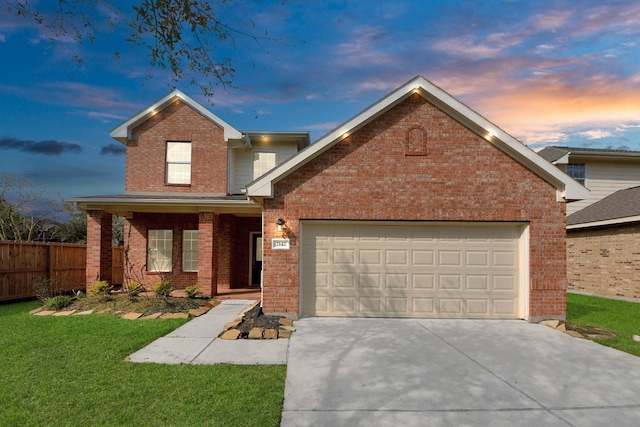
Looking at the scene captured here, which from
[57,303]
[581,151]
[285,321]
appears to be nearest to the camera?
[285,321]

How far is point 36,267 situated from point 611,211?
22.3m

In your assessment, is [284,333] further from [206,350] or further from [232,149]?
[232,149]

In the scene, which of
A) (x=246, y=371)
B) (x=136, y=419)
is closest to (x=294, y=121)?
(x=246, y=371)

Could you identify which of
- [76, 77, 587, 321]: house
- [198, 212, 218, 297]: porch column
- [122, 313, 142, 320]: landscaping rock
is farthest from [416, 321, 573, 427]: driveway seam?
[198, 212, 218, 297]: porch column

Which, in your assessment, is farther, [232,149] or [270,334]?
[232,149]

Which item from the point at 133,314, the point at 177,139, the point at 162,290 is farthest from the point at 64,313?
the point at 177,139

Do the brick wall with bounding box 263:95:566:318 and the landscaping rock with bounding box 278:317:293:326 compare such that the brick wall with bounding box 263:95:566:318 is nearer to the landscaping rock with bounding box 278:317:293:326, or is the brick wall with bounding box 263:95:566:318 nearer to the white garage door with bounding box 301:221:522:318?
the white garage door with bounding box 301:221:522:318

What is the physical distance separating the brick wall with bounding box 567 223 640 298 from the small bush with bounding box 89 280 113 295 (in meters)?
18.4

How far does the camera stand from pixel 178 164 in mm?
15297

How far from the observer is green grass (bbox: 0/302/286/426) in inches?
167

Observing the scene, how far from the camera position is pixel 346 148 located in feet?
32.2

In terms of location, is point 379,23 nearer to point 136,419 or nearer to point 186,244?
point 136,419

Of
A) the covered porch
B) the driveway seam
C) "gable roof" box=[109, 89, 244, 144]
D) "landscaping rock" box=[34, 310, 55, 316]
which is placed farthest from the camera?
"gable roof" box=[109, 89, 244, 144]

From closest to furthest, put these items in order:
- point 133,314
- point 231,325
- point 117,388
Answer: point 117,388, point 231,325, point 133,314
